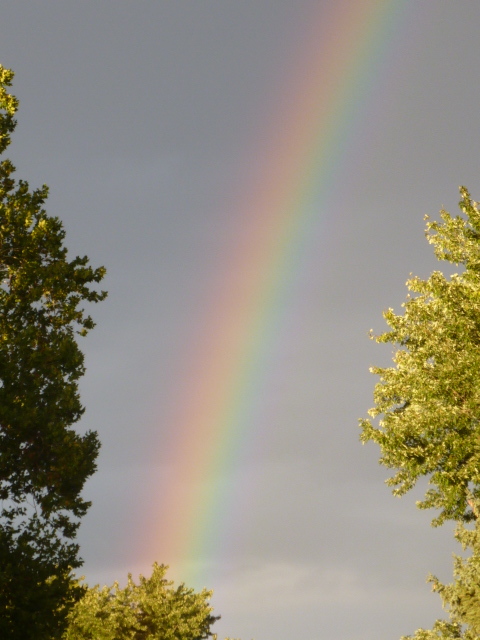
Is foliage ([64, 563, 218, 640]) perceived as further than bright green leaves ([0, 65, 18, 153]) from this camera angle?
Yes

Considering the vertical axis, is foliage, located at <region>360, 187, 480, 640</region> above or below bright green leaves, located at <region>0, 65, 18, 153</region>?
below

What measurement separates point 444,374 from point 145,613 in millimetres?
47798

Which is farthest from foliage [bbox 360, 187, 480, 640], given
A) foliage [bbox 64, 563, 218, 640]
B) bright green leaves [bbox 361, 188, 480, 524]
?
foliage [bbox 64, 563, 218, 640]

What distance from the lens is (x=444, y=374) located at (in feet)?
64.2

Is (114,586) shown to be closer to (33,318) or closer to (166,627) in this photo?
(166,627)

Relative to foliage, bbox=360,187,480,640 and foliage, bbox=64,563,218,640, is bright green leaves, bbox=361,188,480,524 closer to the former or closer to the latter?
foliage, bbox=360,187,480,640

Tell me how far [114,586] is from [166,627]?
6490mm

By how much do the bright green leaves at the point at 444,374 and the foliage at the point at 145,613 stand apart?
36.5 metres

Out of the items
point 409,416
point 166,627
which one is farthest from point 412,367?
point 166,627

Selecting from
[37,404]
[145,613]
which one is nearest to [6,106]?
[37,404]

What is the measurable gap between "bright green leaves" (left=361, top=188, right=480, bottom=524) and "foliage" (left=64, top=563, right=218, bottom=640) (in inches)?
1436

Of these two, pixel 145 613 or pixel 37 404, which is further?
pixel 145 613

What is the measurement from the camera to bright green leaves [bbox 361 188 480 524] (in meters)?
19.5

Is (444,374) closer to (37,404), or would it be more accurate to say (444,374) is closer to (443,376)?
(443,376)
